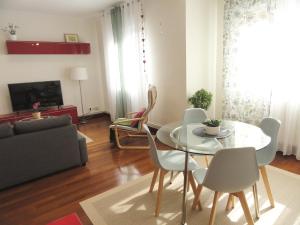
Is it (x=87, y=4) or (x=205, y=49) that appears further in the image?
(x=87, y=4)

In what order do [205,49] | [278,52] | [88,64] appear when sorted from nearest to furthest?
[278,52]
[205,49]
[88,64]

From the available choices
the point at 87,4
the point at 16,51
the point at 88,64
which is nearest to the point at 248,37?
the point at 87,4

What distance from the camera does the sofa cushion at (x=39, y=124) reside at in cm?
257

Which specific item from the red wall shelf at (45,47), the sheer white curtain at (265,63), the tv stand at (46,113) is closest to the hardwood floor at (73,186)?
the sheer white curtain at (265,63)

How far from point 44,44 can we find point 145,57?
7.88 feet

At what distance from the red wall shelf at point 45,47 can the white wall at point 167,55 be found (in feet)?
6.76

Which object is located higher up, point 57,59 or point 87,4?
point 87,4

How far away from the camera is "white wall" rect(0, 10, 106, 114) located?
4.72 m

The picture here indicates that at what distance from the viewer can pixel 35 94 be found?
4.94 m

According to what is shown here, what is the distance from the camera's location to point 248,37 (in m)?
3.23

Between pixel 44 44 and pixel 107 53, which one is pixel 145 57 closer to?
pixel 107 53

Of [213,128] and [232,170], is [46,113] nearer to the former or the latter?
[213,128]

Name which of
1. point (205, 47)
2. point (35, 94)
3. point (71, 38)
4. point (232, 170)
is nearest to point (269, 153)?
point (232, 170)

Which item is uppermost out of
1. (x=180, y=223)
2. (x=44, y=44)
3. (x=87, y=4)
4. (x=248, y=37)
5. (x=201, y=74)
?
(x=87, y=4)
